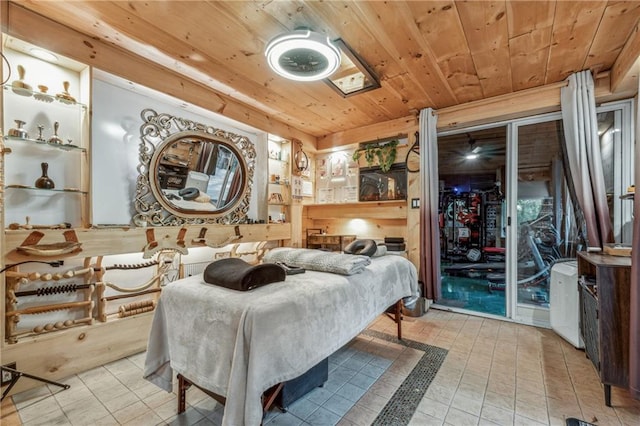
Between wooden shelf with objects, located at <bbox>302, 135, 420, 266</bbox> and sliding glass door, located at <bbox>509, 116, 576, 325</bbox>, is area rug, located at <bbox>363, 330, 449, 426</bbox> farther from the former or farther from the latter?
sliding glass door, located at <bbox>509, 116, 576, 325</bbox>

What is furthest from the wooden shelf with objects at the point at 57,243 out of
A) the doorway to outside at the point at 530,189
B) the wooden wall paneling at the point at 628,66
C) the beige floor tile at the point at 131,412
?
the wooden wall paneling at the point at 628,66

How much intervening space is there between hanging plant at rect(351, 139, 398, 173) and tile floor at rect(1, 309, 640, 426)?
7.62 feet

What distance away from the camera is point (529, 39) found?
205 centimetres

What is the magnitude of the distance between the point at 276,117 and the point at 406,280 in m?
2.58

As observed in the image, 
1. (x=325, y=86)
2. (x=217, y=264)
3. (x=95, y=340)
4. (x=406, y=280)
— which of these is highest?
(x=325, y=86)

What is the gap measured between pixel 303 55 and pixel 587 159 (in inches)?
106

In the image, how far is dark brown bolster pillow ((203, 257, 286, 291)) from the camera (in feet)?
4.77

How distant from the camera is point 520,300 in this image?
314cm

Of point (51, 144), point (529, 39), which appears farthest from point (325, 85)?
point (51, 144)

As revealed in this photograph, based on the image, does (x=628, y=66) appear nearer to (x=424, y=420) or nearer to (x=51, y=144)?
(x=424, y=420)

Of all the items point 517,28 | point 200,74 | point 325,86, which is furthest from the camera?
point 325,86

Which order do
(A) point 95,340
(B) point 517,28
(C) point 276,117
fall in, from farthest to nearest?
(C) point 276,117
(A) point 95,340
(B) point 517,28

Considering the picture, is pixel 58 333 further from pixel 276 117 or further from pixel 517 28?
pixel 517 28

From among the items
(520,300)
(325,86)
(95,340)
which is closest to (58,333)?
(95,340)
